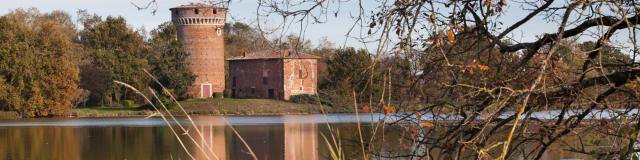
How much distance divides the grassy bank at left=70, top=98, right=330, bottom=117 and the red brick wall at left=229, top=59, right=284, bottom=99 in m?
2.07

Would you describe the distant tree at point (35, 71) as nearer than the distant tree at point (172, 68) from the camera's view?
Yes

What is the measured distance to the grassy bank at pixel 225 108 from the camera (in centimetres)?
4085

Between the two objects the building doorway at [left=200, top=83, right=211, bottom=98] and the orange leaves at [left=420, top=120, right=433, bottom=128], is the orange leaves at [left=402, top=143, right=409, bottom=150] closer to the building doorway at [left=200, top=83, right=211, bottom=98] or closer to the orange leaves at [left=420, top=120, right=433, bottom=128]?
the orange leaves at [left=420, top=120, right=433, bottom=128]

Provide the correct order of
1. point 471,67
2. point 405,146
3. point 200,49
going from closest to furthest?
point 471,67
point 405,146
point 200,49

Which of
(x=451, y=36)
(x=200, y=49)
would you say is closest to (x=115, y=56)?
(x=200, y=49)

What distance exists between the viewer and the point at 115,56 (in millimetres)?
44812

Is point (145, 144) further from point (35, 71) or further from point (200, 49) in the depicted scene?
point (200, 49)

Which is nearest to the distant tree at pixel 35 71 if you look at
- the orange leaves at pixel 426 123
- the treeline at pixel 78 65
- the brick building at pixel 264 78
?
the treeline at pixel 78 65

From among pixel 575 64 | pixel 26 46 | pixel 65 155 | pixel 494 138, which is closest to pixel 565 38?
pixel 575 64

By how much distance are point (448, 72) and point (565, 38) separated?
49cm

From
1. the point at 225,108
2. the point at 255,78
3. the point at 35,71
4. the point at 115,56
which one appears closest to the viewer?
the point at 35,71

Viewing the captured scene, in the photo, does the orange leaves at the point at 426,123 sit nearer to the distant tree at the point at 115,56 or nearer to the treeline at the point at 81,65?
the treeline at the point at 81,65

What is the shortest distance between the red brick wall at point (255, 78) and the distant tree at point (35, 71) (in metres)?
8.95

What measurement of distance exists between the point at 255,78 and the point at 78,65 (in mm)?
8036
